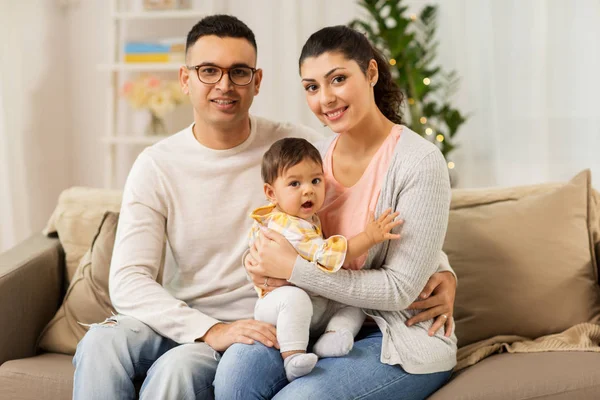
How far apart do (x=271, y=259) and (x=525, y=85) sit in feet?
7.27

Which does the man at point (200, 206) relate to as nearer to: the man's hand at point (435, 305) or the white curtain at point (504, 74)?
the man's hand at point (435, 305)

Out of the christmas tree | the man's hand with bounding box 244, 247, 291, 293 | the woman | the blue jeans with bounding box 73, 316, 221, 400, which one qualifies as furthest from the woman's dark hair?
the christmas tree

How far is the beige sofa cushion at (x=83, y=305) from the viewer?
220 centimetres

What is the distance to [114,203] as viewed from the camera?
8.10 ft

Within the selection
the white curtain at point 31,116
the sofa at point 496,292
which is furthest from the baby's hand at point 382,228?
the white curtain at point 31,116

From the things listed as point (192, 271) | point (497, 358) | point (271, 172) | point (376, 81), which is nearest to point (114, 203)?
point (192, 271)

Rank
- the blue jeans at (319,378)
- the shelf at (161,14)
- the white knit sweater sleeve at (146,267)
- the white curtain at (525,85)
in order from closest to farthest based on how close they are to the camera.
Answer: the blue jeans at (319,378)
the white knit sweater sleeve at (146,267)
the white curtain at (525,85)
the shelf at (161,14)

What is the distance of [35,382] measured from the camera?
196 cm

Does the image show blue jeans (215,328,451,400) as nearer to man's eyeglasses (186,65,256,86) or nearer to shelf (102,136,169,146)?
man's eyeglasses (186,65,256,86)

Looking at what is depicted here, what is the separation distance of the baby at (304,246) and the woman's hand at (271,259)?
19 millimetres

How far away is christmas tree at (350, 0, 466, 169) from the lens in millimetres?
3541

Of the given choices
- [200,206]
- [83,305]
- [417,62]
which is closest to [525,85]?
[417,62]

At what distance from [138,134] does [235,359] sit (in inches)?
108

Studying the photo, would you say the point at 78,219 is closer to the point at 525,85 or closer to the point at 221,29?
the point at 221,29
